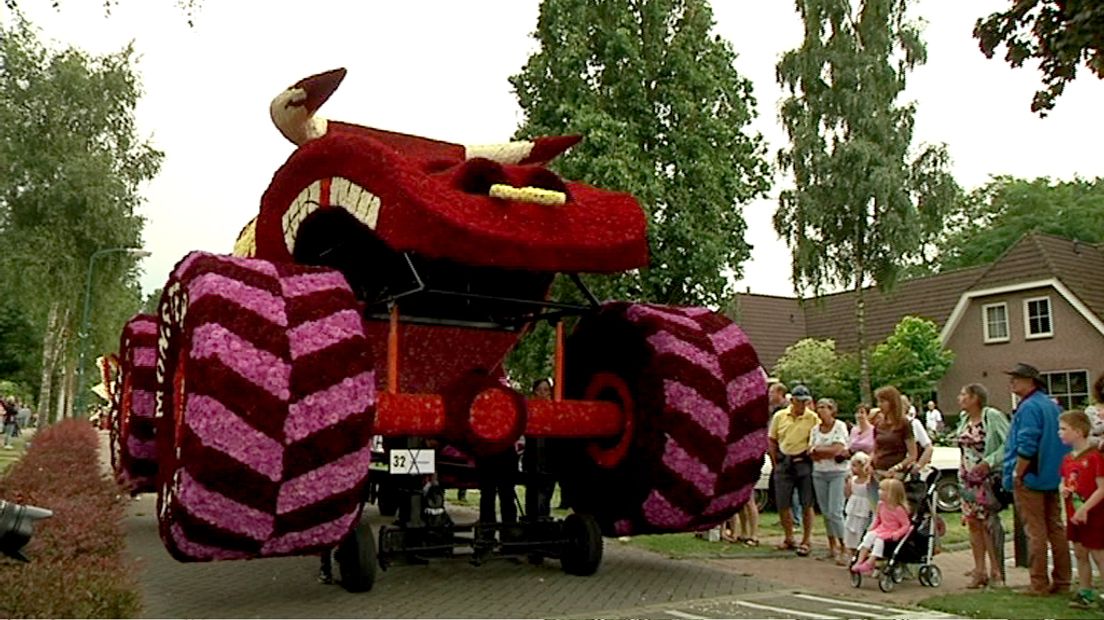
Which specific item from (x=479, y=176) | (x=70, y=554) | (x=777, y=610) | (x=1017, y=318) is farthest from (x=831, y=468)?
(x=1017, y=318)

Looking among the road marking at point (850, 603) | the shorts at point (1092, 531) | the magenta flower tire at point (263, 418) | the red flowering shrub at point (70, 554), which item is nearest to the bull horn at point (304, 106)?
the magenta flower tire at point (263, 418)

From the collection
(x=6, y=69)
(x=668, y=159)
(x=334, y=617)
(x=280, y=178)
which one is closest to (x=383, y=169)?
(x=280, y=178)

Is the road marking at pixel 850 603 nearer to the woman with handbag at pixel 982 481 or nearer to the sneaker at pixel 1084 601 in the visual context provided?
the sneaker at pixel 1084 601

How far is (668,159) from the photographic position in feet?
68.3

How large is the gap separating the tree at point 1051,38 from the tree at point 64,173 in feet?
91.8

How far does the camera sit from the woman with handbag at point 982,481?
327 inches

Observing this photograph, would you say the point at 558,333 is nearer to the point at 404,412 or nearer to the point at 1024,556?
the point at 404,412

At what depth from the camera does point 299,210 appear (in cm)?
848

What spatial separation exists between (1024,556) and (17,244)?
2906 centimetres

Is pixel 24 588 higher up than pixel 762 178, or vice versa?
pixel 762 178

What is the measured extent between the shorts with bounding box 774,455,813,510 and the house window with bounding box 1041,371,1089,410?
22.7 metres

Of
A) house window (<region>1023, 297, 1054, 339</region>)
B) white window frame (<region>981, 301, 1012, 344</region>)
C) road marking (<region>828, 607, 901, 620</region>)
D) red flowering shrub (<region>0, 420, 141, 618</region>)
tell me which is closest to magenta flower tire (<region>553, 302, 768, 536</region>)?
road marking (<region>828, 607, 901, 620</region>)

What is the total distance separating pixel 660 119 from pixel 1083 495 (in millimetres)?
14902

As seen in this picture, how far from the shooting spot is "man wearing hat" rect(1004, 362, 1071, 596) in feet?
25.4
